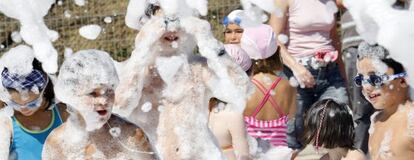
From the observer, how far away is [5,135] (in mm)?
4887

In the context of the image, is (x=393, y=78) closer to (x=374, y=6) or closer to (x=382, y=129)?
(x=382, y=129)

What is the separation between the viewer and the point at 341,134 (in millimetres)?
5035

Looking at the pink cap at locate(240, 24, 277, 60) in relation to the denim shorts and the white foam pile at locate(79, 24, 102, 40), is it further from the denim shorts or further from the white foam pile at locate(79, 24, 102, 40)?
the white foam pile at locate(79, 24, 102, 40)

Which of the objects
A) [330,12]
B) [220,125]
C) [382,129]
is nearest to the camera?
[382,129]

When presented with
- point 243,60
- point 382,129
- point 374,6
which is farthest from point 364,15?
point 382,129

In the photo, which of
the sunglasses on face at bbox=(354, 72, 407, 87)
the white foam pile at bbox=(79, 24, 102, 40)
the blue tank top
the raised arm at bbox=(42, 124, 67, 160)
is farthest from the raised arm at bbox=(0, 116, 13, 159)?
the white foam pile at bbox=(79, 24, 102, 40)

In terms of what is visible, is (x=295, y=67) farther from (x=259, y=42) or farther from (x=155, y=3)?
(x=155, y=3)

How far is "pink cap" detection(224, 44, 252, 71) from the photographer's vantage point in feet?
18.0

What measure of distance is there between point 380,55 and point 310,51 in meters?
0.88

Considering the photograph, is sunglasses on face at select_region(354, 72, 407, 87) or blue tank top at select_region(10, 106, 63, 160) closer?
blue tank top at select_region(10, 106, 63, 160)

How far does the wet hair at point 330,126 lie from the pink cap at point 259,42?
55 cm

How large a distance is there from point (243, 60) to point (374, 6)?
39.5 inches

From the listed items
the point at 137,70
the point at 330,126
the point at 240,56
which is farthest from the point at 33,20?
the point at 330,126

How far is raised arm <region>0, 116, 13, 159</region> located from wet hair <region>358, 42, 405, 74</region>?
1437 mm
